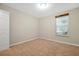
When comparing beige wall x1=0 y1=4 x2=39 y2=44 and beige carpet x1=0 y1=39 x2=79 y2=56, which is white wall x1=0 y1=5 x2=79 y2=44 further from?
beige carpet x1=0 y1=39 x2=79 y2=56

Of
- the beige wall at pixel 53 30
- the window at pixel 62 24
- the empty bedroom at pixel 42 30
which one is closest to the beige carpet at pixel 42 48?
the empty bedroom at pixel 42 30

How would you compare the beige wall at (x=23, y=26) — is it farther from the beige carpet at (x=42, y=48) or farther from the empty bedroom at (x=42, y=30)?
the beige carpet at (x=42, y=48)

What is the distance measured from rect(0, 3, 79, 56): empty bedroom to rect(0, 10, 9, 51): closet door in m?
0.12

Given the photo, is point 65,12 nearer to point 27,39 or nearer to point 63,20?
point 63,20

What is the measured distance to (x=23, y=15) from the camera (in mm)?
1959

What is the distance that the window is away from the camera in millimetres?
1954

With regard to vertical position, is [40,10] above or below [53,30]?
above

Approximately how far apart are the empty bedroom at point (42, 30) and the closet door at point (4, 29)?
12 cm

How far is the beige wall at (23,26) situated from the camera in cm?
200

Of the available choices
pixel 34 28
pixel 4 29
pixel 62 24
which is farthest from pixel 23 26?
pixel 62 24

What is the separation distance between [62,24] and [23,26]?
903 millimetres

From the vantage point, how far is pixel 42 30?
6.68ft

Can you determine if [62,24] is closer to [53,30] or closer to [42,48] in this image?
[53,30]

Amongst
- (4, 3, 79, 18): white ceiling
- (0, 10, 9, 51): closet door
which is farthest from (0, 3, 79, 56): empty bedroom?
(0, 10, 9, 51): closet door
